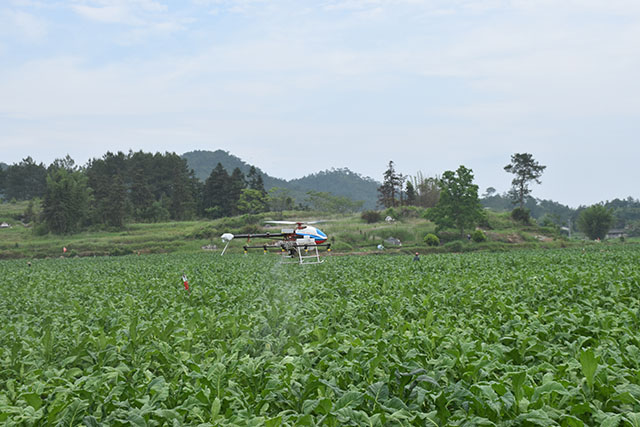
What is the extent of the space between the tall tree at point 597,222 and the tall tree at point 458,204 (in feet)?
106

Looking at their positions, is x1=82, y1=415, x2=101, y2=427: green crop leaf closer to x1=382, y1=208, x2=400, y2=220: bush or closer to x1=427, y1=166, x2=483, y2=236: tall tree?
x1=427, y1=166, x2=483, y2=236: tall tree

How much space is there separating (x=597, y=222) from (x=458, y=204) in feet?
119

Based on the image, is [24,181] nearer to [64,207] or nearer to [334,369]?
[64,207]

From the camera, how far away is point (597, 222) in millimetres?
74750

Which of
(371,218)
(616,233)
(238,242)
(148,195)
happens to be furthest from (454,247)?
(616,233)

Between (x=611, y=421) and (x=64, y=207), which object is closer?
(x=611, y=421)

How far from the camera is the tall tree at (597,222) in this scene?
245 ft

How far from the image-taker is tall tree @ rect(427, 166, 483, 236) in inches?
2159

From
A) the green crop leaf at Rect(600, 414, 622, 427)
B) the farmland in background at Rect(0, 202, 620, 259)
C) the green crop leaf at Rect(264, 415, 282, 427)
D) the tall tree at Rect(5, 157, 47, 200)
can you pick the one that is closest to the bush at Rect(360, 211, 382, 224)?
the farmland in background at Rect(0, 202, 620, 259)

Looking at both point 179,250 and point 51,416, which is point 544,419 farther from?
point 179,250

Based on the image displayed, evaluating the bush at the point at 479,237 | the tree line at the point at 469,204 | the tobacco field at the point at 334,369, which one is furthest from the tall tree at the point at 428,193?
the tobacco field at the point at 334,369

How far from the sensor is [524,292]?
34.8ft

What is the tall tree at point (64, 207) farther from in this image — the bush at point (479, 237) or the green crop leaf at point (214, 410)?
the green crop leaf at point (214, 410)

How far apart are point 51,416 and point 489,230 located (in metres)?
62.6
